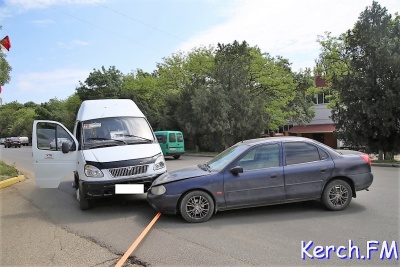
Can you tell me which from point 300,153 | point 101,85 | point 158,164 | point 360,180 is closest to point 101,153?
point 158,164

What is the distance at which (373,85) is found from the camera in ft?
56.8

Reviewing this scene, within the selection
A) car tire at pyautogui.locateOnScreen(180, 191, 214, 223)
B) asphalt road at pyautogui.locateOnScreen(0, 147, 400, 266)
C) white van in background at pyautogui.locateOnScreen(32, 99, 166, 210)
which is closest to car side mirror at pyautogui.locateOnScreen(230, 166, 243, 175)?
car tire at pyautogui.locateOnScreen(180, 191, 214, 223)

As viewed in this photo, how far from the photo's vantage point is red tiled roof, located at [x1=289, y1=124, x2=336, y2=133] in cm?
3709

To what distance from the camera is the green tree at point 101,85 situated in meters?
51.8

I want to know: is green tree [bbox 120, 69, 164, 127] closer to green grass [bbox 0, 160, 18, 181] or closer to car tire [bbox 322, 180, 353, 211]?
green grass [bbox 0, 160, 18, 181]

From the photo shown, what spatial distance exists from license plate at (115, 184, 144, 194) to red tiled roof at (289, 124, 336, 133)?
33181 millimetres

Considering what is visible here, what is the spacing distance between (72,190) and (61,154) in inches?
116

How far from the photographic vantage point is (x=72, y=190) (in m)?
11.0

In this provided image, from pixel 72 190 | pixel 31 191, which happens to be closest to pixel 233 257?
pixel 72 190

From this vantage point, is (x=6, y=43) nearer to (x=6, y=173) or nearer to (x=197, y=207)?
(x=6, y=173)

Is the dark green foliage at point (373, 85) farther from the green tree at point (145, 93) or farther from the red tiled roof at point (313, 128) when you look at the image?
the green tree at point (145, 93)

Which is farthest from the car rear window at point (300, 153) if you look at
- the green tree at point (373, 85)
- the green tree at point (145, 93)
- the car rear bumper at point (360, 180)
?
the green tree at point (145, 93)

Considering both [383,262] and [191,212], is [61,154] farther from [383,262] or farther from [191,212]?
[383,262]

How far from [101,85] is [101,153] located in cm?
4831
